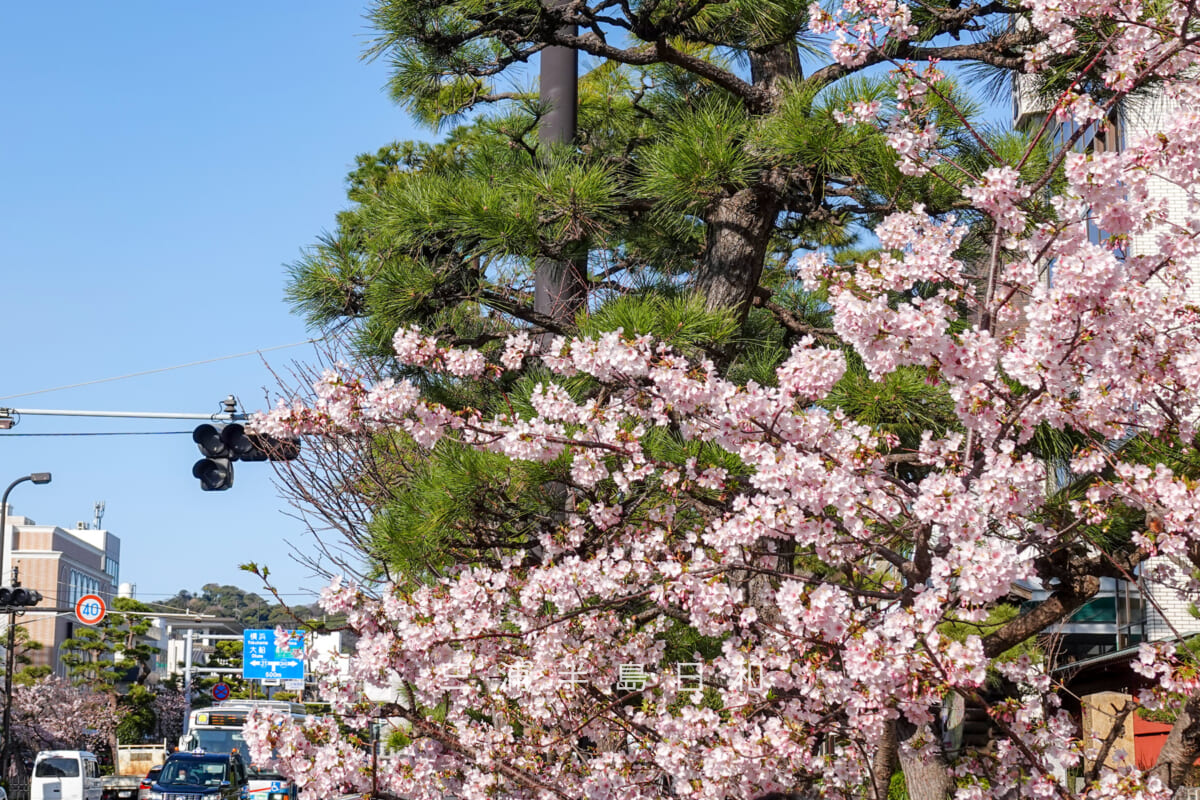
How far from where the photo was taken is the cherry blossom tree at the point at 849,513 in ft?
13.2

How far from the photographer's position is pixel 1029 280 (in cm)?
420

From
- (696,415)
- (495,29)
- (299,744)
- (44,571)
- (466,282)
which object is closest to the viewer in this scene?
(696,415)

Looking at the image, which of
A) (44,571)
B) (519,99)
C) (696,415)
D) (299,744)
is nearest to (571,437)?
(696,415)

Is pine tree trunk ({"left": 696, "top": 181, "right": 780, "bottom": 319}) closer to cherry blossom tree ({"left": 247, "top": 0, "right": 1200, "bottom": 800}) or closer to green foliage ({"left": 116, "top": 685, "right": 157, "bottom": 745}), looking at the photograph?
cherry blossom tree ({"left": 247, "top": 0, "right": 1200, "bottom": 800})

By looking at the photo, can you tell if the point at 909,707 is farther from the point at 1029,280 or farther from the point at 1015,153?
the point at 1015,153

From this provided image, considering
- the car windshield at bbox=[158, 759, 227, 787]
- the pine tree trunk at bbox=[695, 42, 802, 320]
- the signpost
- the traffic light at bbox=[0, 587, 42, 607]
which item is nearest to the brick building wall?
the signpost

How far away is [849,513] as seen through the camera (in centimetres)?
414

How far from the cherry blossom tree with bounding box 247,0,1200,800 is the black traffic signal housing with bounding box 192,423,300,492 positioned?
5.70 meters

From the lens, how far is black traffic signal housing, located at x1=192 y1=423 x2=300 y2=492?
11555 mm

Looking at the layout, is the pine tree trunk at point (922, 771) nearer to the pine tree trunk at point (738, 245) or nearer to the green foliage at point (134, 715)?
the pine tree trunk at point (738, 245)

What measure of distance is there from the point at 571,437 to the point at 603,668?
116 centimetres

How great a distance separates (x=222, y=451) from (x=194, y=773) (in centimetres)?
982

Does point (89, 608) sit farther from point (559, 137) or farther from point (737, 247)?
point (737, 247)

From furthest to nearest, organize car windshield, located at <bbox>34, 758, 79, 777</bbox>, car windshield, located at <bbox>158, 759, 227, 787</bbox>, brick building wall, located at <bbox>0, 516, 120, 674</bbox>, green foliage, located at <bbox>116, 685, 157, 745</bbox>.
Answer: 1. brick building wall, located at <bbox>0, 516, 120, 674</bbox>
2. green foliage, located at <bbox>116, 685, 157, 745</bbox>
3. car windshield, located at <bbox>34, 758, 79, 777</bbox>
4. car windshield, located at <bbox>158, 759, 227, 787</bbox>
